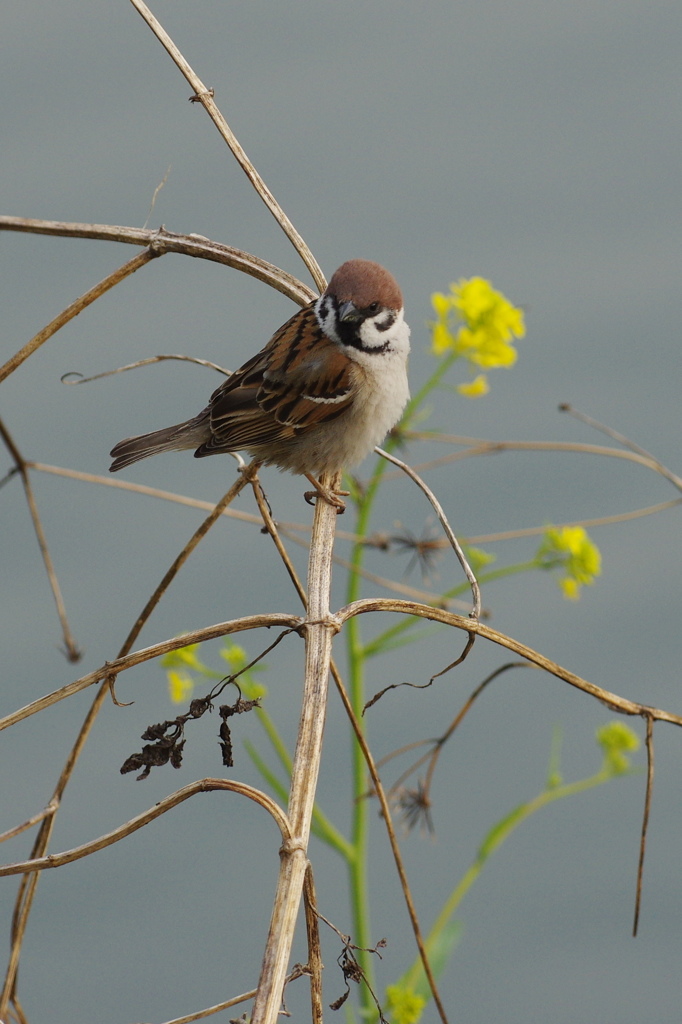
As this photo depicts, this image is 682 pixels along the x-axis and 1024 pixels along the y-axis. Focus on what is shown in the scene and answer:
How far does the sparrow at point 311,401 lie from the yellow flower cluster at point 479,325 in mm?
133

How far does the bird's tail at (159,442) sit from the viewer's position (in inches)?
101

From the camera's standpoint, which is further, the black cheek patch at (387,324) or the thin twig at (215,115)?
the black cheek patch at (387,324)

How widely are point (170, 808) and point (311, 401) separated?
154 cm

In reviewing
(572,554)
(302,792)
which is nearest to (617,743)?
(572,554)

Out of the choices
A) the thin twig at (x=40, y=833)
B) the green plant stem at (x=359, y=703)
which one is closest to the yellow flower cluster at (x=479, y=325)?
the green plant stem at (x=359, y=703)

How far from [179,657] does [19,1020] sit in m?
1.02

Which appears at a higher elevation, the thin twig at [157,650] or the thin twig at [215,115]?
the thin twig at [215,115]

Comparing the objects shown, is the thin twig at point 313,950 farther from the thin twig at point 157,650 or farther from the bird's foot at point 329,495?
the bird's foot at point 329,495

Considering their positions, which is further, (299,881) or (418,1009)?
(418,1009)

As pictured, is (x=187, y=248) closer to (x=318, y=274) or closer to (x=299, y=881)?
(x=318, y=274)

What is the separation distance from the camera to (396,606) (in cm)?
140

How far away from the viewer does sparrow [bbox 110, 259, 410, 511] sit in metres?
2.58

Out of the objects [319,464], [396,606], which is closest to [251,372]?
[319,464]

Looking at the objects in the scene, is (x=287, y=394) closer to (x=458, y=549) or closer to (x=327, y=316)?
(x=327, y=316)
